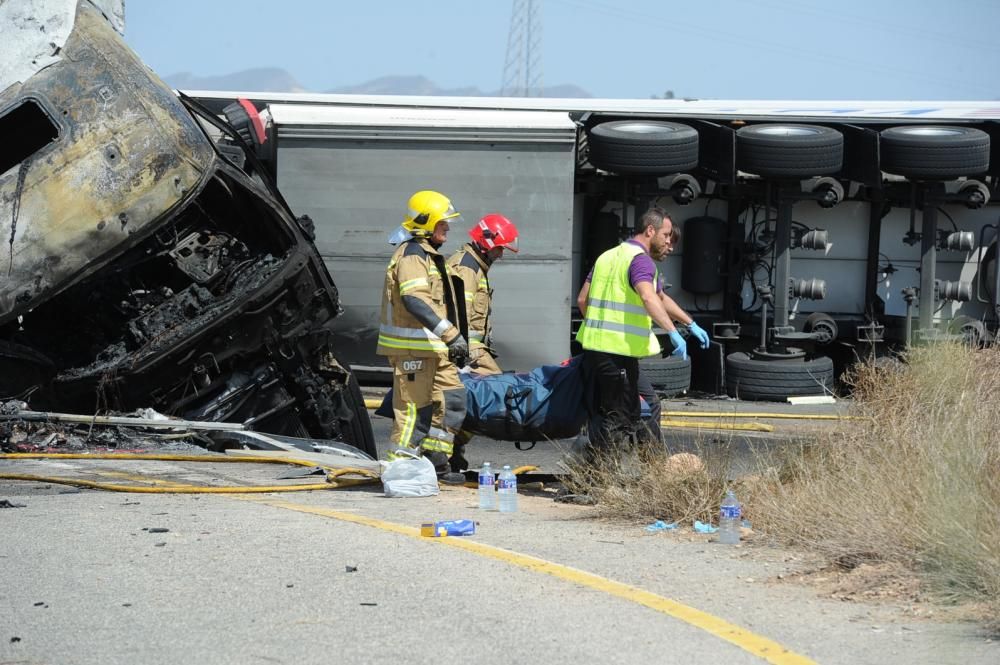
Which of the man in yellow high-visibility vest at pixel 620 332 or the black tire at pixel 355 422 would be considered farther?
the black tire at pixel 355 422

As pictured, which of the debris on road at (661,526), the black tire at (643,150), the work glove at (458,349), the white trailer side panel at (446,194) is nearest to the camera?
the debris on road at (661,526)

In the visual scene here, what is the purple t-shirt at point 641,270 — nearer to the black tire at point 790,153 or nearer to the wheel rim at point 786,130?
the black tire at point 790,153

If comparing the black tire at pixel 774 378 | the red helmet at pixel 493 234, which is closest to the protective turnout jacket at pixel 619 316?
the red helmet at pixel 493 234

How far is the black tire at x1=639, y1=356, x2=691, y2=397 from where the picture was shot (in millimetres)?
12844

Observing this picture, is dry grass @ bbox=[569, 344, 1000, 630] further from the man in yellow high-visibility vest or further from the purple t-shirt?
the purple t-shirt

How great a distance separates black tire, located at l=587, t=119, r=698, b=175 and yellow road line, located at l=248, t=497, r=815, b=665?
22.5 ft

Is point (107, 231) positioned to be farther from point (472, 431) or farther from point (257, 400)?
point (472, 431)

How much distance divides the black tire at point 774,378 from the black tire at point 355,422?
4.73 metres

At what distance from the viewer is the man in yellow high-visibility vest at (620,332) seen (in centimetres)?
728

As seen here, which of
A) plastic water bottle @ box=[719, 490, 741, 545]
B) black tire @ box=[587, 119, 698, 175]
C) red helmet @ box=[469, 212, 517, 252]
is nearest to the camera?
plastic water bottle @ box=[719, 490, 741, 545]

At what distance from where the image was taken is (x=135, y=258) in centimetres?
805

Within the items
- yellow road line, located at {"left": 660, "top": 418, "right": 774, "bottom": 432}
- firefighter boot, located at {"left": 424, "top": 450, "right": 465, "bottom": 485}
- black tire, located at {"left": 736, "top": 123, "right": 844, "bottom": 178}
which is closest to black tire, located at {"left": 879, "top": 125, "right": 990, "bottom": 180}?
black tire, located at {"left": 736, "top": 123, "right": 844, "bottom": 178}

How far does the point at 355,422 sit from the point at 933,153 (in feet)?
22.4

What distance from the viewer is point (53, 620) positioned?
177 inches
